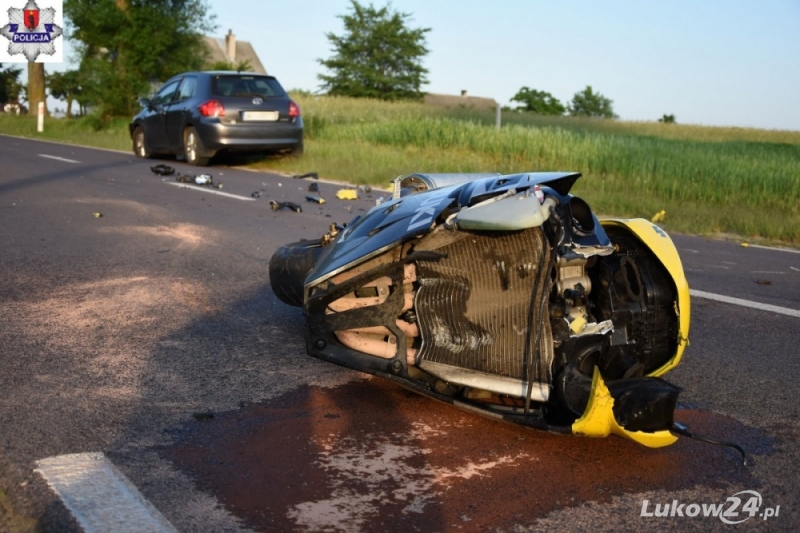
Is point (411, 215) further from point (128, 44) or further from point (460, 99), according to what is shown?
point (460, 99)

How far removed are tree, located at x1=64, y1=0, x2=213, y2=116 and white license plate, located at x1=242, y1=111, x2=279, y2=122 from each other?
617 inches

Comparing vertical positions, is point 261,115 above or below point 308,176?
above

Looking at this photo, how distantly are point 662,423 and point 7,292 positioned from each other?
390 centimetres

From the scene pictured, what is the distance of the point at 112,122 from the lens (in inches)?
1149

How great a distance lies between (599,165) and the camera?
1547 centimetres

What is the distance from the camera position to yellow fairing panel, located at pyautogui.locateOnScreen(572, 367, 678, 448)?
120 inches

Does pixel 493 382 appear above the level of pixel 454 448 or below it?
above

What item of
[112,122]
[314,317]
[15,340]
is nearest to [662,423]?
[314,317]

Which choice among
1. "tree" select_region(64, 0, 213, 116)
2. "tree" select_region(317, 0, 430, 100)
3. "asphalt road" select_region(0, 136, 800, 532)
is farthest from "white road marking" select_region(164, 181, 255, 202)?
"tree" select_region(317, 0, 430, 100)

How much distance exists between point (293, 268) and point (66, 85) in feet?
143

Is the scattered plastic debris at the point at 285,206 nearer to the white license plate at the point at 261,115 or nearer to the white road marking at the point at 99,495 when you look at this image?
the white license plate at the point at 261,115

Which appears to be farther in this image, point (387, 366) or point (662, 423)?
point (387, 366)

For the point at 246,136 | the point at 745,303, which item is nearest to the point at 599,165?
the point at 246,136

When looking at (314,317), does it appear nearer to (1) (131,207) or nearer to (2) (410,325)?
(2) (410,325)
